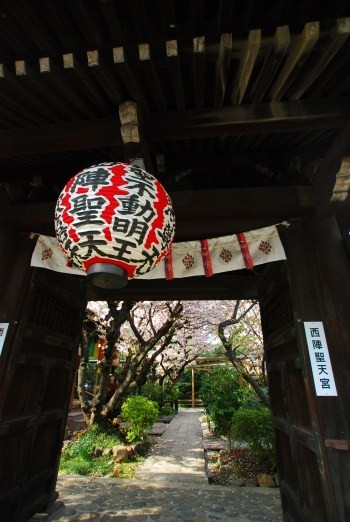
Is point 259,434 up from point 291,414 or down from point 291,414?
down

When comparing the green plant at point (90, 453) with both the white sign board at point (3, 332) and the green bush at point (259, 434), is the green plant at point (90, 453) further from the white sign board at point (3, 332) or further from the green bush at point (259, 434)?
the white sign board at point (3, 332)

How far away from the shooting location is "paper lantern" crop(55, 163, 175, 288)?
2.28m

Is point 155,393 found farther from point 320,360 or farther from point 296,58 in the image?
point 296,58

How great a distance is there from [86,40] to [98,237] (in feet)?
5.73

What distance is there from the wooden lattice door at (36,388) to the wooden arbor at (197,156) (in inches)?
1.2

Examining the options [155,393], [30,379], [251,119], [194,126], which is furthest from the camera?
[155,393]

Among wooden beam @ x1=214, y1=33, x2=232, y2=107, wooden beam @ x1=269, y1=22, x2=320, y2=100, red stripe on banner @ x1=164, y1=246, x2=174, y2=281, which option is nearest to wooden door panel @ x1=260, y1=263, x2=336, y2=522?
red stripe on banner @ x1=164, y1=246, x2=174, y2=281

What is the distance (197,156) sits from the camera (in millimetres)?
4418

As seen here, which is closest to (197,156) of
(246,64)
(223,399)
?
(246,64)

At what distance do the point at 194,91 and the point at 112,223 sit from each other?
1749 mm

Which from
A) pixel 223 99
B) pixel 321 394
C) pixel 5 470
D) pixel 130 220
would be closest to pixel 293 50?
pixel 223 99

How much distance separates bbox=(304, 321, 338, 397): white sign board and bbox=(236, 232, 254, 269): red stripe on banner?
111 cm

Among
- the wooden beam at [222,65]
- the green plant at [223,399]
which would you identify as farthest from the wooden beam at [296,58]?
the green plant at [223,399]

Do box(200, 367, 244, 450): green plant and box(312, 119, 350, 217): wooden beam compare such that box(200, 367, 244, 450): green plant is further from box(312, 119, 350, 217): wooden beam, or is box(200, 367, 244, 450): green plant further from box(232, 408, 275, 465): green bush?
box(312, 119, 350, 217): wooden beam
